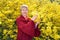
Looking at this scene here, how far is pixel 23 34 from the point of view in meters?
5.10

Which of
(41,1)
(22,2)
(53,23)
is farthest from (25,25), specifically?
(41,1)

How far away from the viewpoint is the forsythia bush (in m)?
5.93

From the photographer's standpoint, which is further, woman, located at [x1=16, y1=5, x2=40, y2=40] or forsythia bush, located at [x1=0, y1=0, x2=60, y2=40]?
forsythia bush, located at [x1=0, y1=0, x2=60, y2=40]

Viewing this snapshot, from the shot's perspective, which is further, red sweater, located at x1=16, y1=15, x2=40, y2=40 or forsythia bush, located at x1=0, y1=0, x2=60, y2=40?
forsythia bush, located at x1=0, y1=0, x2=60, y2=40

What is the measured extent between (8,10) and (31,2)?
733mm

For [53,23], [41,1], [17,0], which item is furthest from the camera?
[41,1]

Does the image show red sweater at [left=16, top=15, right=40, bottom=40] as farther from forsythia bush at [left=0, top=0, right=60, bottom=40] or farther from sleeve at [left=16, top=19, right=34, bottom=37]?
forsythia bush at [left=0, top=0, right=60, bottom=40]

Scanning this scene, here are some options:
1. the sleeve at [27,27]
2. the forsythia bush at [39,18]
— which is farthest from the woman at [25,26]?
the forsythia bush at [39,18]

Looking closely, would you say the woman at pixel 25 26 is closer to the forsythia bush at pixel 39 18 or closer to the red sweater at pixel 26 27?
the red sweater at pixel 26 27

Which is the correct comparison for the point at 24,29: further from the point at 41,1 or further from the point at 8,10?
the point at 41,1

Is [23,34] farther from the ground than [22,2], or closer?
closer

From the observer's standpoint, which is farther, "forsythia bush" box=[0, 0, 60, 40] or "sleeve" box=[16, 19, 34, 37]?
"forsythia bush" box=[0, 0, 60, 40]

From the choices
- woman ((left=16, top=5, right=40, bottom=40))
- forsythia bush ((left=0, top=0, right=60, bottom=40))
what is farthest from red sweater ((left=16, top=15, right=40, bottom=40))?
forsythia bush ((left=0, top=0, right=60, bottom=40))

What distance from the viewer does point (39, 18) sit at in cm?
578
